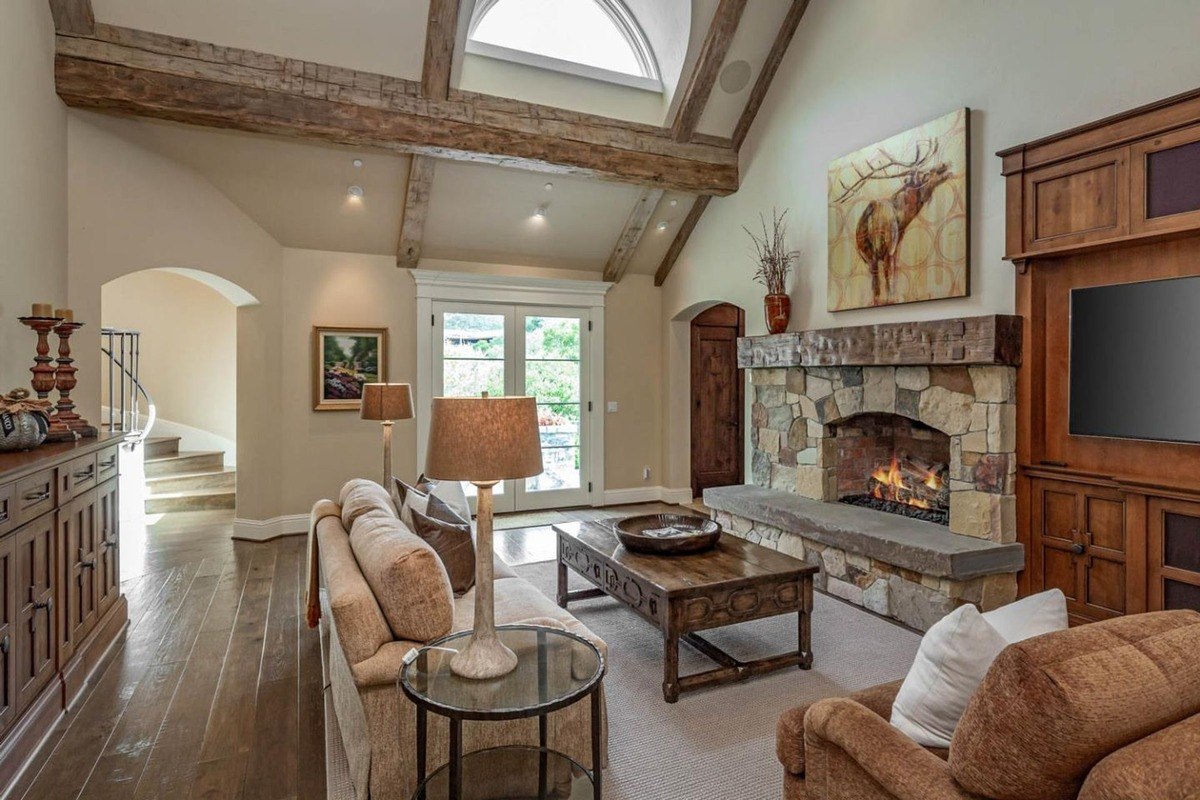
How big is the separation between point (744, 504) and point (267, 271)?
4.42 meters

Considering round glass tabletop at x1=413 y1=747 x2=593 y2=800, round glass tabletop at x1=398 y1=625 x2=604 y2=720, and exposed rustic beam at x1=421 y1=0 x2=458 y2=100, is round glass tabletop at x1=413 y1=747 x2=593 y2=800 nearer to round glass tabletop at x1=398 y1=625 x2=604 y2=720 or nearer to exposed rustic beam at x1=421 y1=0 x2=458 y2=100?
round glass tabletop at x1=398 y1=625 x2=604 y2=720

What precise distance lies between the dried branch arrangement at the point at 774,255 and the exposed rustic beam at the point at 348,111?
676 mm

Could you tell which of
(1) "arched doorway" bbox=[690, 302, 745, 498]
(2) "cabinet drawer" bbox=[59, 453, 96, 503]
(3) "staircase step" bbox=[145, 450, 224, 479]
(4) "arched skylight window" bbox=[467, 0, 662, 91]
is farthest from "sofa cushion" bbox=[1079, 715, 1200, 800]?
(3) "staircase step" bbox=[145, 450, 224, 479]

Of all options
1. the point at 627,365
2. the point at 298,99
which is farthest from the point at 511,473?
the point at 627,365

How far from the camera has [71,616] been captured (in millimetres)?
2785

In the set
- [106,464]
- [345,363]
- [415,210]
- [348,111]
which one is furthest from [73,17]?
[345,363]

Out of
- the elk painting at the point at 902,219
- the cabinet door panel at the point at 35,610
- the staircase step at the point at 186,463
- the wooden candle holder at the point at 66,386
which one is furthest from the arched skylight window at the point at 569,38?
the staircase step at the point at 186,463

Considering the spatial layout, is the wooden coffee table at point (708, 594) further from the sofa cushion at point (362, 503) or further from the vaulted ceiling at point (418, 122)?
the vaulted ceiling at point (418, 122)

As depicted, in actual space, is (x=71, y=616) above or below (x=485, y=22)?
below

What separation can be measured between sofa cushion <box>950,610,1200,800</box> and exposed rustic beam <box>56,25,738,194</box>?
465 centimetres

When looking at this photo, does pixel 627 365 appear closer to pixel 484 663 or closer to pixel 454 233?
pixel 454 233

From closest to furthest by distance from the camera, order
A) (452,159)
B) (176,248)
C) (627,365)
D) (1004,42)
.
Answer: (1004,42) < (176,248) < (452,159) < (627,365)

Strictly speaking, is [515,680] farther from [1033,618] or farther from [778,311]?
[778,311]

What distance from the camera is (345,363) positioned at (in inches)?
232
